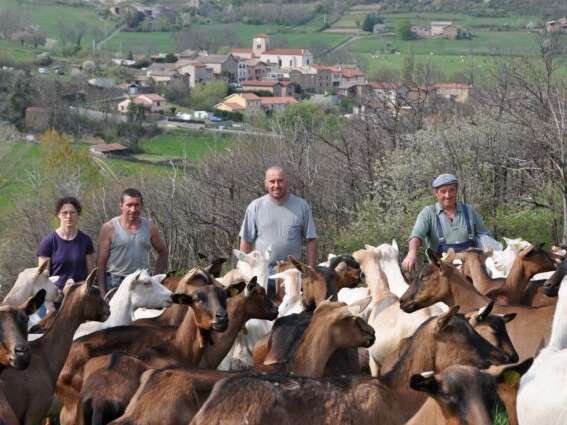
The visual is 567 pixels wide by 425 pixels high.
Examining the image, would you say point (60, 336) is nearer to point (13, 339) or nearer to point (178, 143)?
point (13, 339)

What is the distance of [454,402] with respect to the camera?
19.6 feet

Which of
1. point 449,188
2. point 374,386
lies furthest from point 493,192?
point 374,386

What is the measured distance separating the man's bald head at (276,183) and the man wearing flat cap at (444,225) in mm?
1266

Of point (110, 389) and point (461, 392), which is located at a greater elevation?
point (461, 392)

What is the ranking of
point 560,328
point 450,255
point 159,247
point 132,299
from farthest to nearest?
point 450,255
point 159,247
point 132,299
point 560,328

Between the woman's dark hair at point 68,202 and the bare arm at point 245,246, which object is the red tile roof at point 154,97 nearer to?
the bare arm at point 245,246

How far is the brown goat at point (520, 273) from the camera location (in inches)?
434

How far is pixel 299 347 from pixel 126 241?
277cm

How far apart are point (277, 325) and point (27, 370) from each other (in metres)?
2.00

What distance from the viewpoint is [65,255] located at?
33.7ft

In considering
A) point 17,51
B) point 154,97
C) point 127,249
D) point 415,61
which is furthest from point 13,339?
point 17,51

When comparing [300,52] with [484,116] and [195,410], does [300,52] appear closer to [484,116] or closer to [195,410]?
[484,116]

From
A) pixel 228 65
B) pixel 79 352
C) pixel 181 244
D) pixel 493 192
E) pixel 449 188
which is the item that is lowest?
pixel 228 65

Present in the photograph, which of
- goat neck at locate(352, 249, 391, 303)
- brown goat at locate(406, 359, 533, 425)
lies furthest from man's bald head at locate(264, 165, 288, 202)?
brown goat at locate(406, 359, 533, 425)
